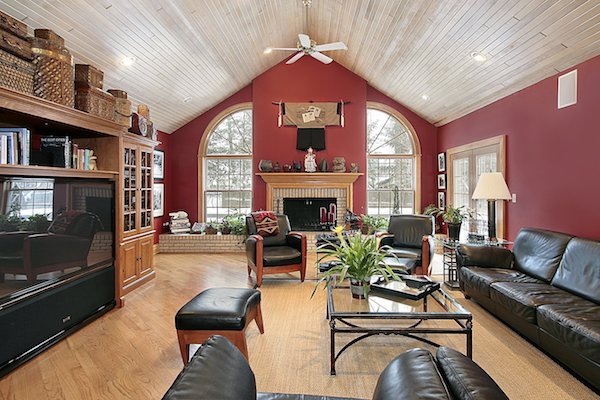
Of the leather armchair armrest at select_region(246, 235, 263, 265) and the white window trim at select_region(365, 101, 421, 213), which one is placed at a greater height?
the white window trim at select_region(365, 101, 421, 213)

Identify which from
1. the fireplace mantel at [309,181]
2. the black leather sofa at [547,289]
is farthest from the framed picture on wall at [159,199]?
the black leather sofa at [547,289]

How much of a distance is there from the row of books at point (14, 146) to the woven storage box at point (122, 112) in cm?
110

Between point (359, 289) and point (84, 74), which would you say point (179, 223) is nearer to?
point (84, 74)

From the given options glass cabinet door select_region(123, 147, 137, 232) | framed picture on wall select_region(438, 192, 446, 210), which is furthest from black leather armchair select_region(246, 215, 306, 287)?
framed picture on wall select_region(438, 192, 446, 210)

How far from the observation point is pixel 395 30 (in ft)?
16.3

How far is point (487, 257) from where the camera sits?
3969 millimetres

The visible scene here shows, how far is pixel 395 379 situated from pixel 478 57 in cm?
453

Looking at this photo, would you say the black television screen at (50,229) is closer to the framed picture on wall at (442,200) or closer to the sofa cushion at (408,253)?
the sofa cushion at (408,253)

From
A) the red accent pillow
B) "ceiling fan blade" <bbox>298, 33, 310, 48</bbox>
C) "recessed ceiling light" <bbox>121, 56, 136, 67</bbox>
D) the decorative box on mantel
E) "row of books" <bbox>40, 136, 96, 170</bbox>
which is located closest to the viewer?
"row of books" <bbox>40, 136, 96, 170</bbox>

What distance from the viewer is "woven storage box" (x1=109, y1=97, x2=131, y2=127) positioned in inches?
151

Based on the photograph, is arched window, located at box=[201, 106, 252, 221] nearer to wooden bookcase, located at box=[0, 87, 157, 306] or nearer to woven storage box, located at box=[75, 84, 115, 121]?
wooden bookcase, located at box=[0, 87, 157, 306]

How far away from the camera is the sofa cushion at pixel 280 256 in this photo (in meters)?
4.71

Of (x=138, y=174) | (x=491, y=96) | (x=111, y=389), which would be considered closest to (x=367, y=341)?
(x=111, y=389)

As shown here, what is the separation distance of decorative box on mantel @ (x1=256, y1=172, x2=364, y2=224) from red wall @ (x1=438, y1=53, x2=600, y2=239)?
115 inches
